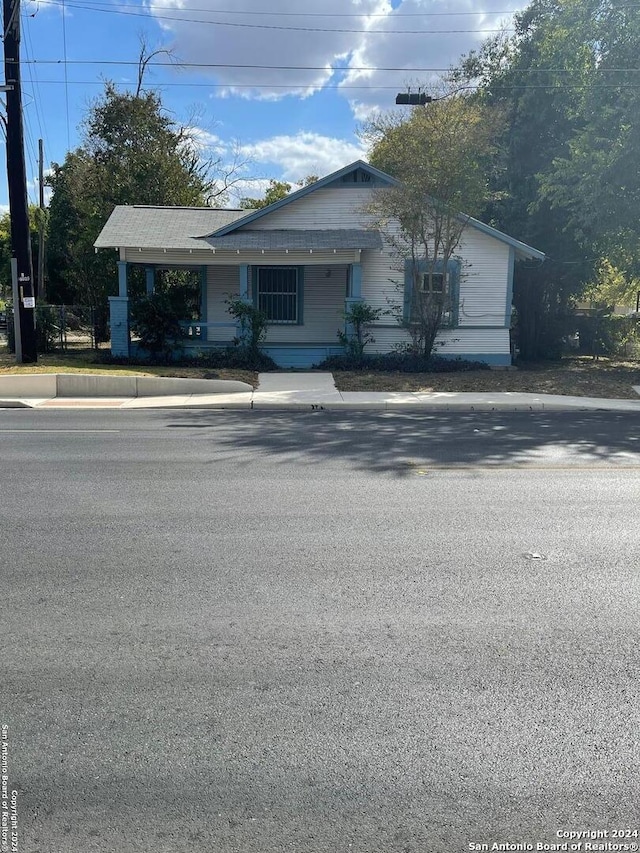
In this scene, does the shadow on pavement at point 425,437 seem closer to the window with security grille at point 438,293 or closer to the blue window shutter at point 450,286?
the window with security grille at point 438,293

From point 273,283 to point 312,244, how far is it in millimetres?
2617

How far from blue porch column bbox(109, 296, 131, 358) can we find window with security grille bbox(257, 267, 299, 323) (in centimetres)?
402

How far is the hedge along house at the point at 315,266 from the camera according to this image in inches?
769

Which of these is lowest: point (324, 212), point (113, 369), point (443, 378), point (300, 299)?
point (443, 378)

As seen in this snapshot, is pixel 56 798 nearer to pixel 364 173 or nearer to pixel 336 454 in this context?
pixel 336 454

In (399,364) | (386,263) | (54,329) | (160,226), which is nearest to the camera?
(399,364)

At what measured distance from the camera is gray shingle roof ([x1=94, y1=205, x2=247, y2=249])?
19.5m

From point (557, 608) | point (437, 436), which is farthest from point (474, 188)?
point (557, 608)

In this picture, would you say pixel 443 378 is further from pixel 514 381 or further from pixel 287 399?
pixel 287 399

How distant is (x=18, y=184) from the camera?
685 inches

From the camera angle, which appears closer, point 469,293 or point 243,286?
point 243,286

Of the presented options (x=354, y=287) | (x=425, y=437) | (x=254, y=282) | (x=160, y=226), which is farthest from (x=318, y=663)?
A: (x=160, y=226)

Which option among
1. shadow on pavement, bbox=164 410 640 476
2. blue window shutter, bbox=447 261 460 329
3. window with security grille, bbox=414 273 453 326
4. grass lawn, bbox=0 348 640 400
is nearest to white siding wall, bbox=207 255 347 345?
window with security grille, bbox=414 273 453 326

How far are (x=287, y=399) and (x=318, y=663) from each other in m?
10.6
